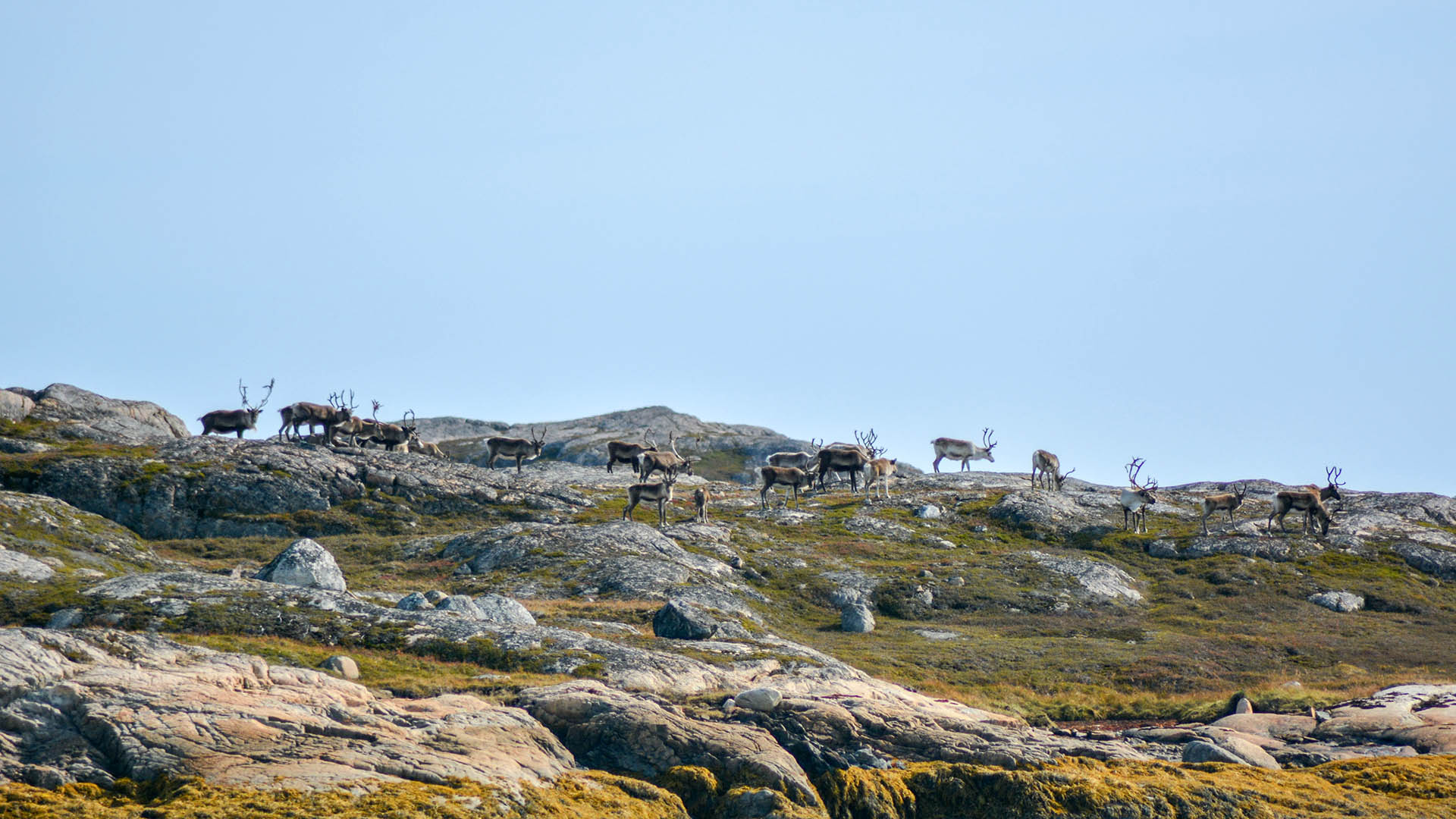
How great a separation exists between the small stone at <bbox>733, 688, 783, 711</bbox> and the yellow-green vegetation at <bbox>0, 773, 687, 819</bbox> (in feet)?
15.7

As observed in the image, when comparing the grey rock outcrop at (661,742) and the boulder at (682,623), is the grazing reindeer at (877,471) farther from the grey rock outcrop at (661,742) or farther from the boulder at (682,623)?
the grey rock outcrop at (661,742)

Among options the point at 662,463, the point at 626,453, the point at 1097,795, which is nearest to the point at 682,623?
the point at 1097,795

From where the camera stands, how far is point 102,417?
74.1 meters

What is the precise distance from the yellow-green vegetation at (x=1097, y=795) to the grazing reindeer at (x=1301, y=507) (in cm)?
4549

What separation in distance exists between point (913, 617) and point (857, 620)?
12.9 feet

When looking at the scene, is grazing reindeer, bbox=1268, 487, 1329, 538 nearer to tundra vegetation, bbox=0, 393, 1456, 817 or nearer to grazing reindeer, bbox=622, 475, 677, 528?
tundra vegetation, bbox=0, 393, 1456, 817

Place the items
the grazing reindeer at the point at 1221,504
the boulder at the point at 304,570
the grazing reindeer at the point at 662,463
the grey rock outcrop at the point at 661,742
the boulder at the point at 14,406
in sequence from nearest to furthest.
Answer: the grey rock outcrop at the point at 661,742 → the boulder at the point at 304,570 → the grazing reindeer at the point at 1221,504 → the grazing reindeer at the point at 662,463 → the boulder at the point at 14,406

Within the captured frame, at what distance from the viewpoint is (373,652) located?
89.4 ft

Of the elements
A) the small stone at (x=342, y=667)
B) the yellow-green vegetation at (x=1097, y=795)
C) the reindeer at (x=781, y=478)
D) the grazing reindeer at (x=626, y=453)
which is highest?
the grazing reindeer at (x=626, y=453)

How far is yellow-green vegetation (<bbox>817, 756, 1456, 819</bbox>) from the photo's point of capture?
59.2 ft

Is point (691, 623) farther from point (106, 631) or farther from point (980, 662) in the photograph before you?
point (106, 631)

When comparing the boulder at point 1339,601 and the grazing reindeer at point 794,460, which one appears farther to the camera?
the grazing reindeer at point 794,460

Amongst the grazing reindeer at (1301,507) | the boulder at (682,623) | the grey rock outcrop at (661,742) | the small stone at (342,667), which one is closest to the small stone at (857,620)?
the boulder at (682,623)

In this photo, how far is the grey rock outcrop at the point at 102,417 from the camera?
2657 inches
